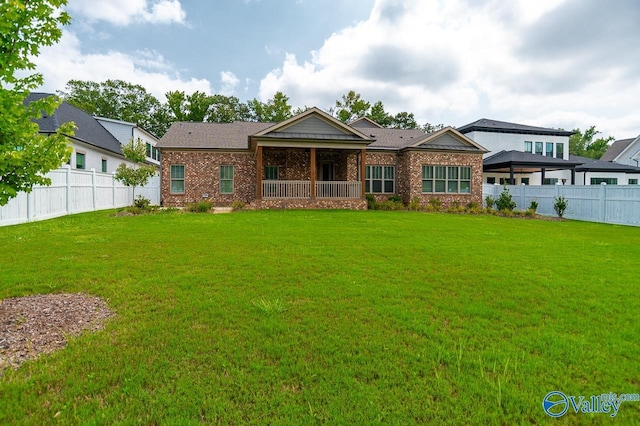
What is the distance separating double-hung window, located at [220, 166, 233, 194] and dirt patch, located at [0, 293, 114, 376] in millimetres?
16419

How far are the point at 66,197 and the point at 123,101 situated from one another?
39279 millimetres

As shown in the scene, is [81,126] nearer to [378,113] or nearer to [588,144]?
[378,113]

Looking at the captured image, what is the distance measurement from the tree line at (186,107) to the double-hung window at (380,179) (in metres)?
22.0

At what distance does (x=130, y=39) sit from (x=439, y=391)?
26.3 meters

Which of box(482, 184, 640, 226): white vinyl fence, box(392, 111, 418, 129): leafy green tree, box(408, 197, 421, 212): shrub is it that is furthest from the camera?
box(392, 111, 418, 129): leafy green tree

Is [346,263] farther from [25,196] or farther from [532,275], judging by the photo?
[25,196]

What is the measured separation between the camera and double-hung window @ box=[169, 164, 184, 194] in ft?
65.8

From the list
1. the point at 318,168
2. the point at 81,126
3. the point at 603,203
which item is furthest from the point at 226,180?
the point at 603,203

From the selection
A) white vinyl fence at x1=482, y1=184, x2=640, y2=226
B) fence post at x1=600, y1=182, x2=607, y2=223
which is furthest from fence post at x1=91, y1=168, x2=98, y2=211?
fence post at x1=600, y1=182, x2=607, y2=223

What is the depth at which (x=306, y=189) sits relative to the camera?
62.5ft

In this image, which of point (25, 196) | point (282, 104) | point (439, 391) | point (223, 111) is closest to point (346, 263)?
point (439, 391)

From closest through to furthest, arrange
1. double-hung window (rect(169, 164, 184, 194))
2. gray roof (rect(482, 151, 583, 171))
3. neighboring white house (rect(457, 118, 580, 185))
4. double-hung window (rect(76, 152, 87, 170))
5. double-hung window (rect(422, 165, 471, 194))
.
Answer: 1. double-hung window (rect(169, 164, 184, 194))
2. double-hung window (rect(422, 165, 471, 194))
3. double-hung window (rect(76, 152, 87, 170))
4. gray roof (rect(482, 151, 583, 171))
5. neighboring white house (rect(457, 118, 580, 185))

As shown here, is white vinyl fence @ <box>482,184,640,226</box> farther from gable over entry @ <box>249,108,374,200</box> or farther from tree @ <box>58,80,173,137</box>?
tree @ <box>58,80,173,137</box>

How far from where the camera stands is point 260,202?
58.6 ft
